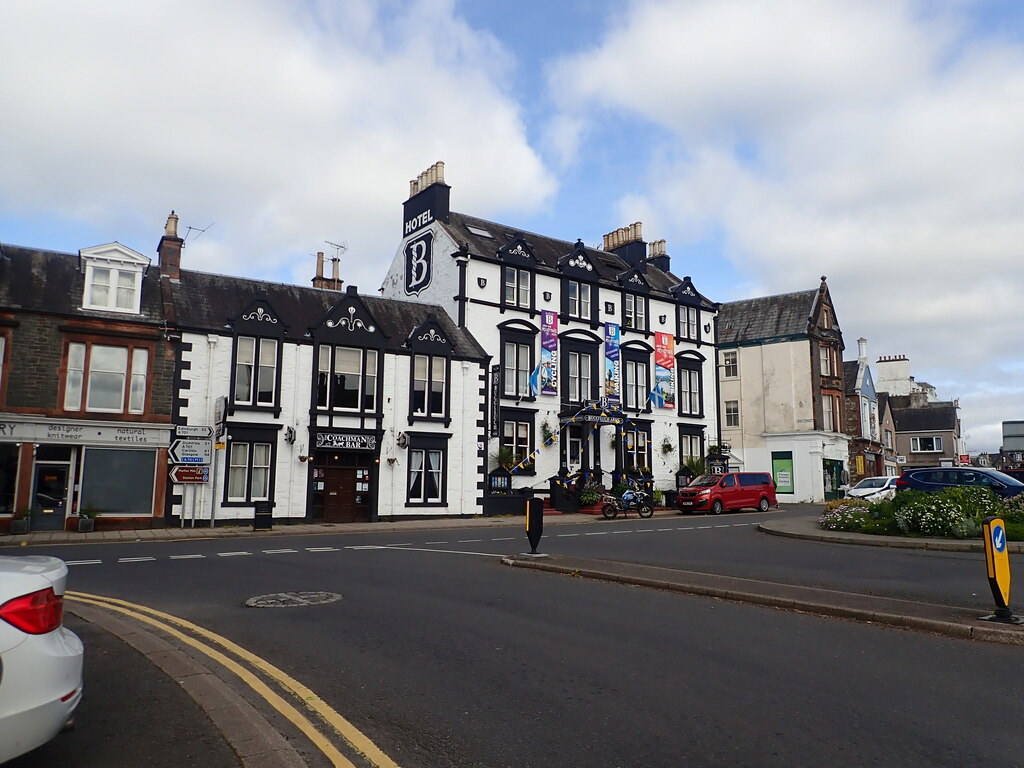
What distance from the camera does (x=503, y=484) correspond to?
33250 mm

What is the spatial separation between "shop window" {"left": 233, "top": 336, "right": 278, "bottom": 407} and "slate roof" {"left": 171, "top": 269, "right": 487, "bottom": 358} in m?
0.89

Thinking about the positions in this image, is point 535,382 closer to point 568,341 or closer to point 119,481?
point 568,341

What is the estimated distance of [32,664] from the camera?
4129mm

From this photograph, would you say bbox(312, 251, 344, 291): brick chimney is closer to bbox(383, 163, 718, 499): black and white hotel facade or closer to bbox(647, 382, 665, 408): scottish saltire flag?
bbox(383, 163, 718, 499): black and white hotel facade

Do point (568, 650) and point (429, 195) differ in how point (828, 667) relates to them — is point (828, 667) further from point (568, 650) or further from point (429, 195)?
point (429, 195)

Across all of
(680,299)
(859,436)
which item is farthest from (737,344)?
(859,436)

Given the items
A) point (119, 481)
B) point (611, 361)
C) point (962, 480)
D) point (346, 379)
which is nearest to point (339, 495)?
point (346, 379)

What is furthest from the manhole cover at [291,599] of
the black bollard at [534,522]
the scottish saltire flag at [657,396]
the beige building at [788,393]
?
the beige building at [788,393]

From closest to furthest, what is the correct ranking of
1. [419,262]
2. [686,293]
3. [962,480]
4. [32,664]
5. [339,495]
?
[32,664] < [962,480] < [339,495] < [419,262] < [686,293]

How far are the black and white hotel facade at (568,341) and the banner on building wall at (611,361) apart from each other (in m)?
0.05

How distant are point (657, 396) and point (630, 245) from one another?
9.91 metres

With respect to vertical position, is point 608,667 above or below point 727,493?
below

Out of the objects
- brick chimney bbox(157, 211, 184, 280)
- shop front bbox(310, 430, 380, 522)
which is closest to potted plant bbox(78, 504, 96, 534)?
shop front bbox(310, 430, 380, 522)

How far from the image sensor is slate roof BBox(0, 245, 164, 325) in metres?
24.5
